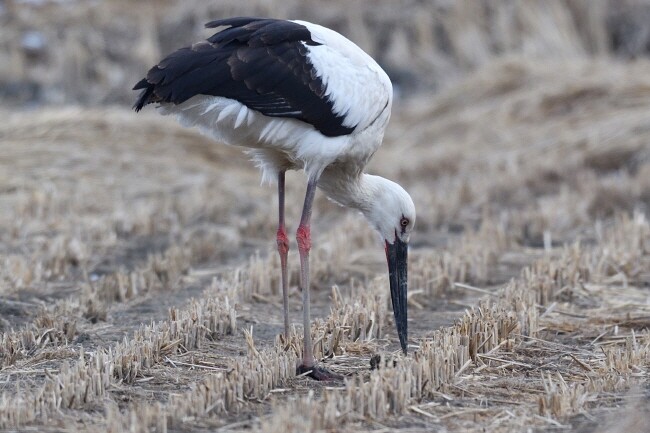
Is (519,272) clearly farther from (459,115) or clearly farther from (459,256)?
(459,115)

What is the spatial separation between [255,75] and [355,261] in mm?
3095

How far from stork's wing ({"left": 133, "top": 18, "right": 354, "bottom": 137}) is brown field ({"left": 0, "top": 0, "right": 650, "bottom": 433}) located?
3.91 feet

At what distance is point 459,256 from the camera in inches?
314

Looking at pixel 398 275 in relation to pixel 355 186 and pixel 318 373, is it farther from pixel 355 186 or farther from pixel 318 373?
pixel 318 373

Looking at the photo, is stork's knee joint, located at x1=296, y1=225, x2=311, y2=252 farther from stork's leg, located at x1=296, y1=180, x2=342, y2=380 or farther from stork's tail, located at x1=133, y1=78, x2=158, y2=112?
stork's tail, located at x1=133, y1=78, x2=158, y2=112

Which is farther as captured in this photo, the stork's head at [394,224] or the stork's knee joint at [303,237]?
the stork's head at [394,224]

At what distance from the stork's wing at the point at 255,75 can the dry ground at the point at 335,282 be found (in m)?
1.18

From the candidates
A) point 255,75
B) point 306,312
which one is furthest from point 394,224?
point 255,75

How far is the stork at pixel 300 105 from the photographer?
214 inches

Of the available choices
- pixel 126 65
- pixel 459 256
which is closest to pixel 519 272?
pixel 459 256

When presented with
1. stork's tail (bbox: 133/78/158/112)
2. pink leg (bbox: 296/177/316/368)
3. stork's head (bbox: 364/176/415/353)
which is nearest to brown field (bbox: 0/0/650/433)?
pink leg (bbox: 296/177/316/368)

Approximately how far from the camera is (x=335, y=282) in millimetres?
7781

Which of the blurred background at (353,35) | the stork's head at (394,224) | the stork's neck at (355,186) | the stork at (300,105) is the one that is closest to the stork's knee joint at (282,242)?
the stork at (300,105)

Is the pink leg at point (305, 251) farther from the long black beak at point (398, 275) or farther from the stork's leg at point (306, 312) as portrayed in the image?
the long black beak at point (398, 275)
